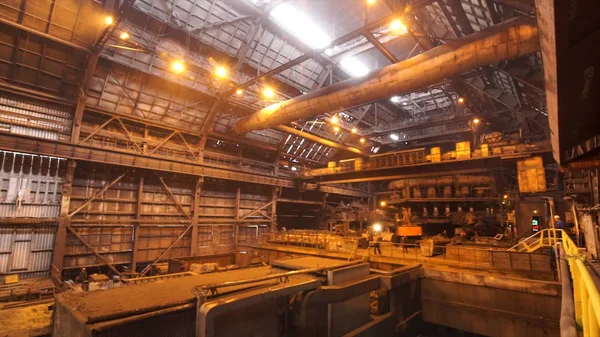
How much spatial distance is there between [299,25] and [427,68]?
11.5 m

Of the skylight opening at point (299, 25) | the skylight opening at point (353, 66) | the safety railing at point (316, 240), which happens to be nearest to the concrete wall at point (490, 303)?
the safety railing at point (316, 240)

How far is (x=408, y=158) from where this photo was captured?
19641 mm

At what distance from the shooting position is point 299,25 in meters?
20.6

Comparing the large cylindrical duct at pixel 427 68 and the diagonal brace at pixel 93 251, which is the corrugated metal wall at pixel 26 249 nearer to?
the diagonal brace at pixel 93 251

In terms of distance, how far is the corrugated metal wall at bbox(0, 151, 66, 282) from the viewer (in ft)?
47.8

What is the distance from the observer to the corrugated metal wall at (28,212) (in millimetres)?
14574

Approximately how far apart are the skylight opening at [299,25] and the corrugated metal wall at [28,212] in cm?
1566

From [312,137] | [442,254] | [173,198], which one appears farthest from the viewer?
[312,137]

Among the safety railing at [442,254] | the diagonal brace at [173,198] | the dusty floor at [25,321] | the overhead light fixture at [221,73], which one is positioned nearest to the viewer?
the dusty floor at [25,321]

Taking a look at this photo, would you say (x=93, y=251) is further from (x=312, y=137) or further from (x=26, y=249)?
(x=312, y=137)

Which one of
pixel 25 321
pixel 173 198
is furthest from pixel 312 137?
pixel 25 321

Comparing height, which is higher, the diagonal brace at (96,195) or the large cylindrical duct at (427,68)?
the large cylindrical duct at (427,68)

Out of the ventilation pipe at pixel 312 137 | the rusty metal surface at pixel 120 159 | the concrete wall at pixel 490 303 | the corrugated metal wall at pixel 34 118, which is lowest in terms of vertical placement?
the concrete wall at pixel 490 303

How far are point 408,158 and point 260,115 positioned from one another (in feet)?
33.0
